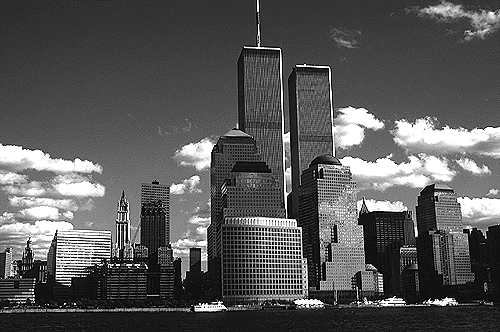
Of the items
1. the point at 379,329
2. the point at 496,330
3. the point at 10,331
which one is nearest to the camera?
the point at 496,330

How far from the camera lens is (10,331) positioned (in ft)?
648

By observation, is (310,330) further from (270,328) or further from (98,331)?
(98,331)

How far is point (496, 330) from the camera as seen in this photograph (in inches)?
6683

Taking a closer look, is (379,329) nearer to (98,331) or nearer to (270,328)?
(270,328)

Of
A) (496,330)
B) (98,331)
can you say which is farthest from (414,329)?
(98,331)

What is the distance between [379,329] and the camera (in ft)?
594

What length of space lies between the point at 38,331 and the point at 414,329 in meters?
106

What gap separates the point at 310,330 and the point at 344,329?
10.6 metres

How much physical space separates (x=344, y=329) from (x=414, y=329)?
18318 millimetres

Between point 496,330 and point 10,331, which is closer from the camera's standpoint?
point 496,330

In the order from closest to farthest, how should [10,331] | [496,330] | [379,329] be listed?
[496,330], [379,329], [10,331]

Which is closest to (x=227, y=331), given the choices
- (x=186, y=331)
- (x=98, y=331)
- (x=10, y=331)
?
(x=186, y=331)

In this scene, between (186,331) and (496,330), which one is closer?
(496,330)

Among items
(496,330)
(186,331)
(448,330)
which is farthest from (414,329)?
(186,331)
